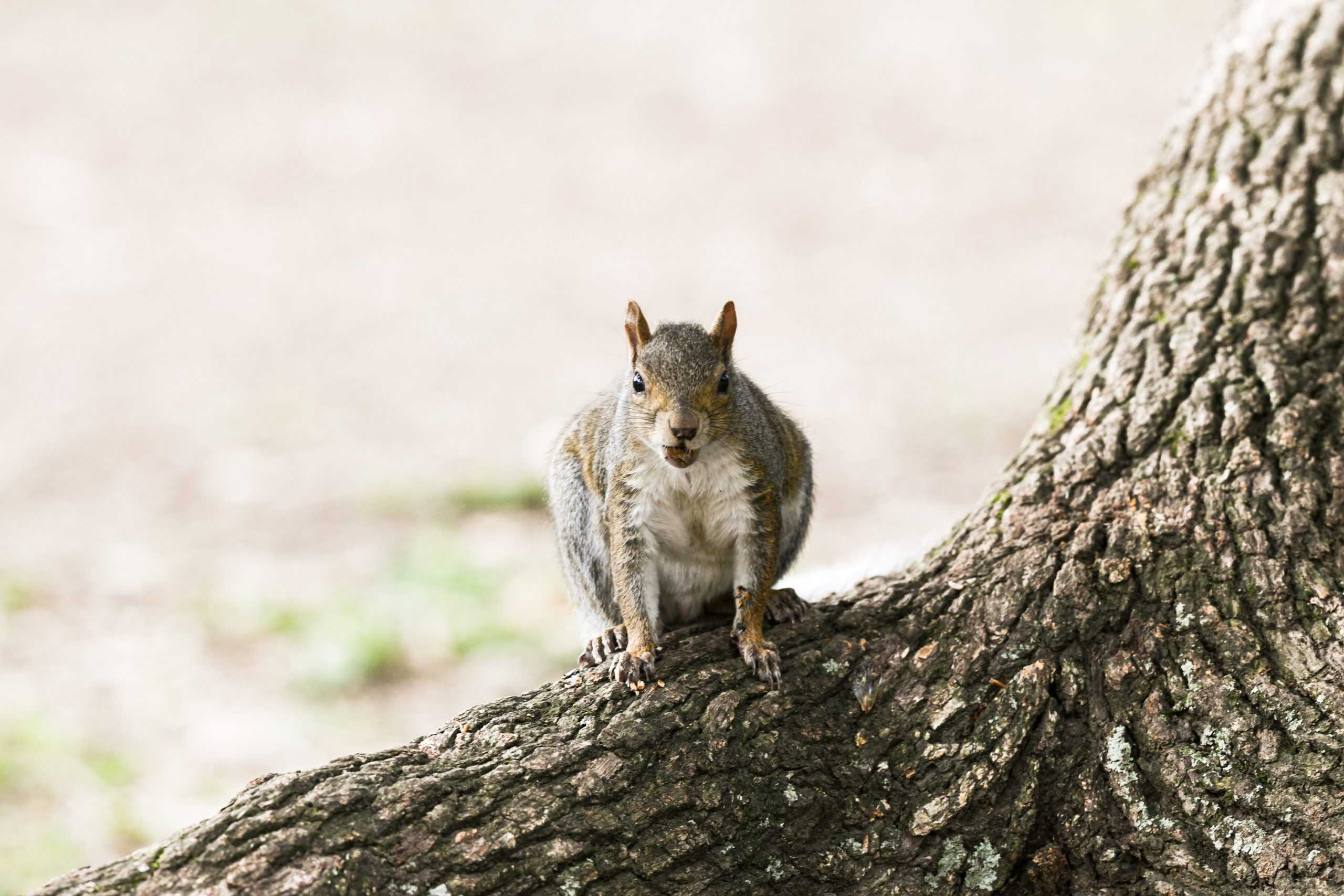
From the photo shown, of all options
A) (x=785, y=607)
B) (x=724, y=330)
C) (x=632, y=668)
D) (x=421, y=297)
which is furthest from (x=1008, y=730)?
(x=421, y=297)

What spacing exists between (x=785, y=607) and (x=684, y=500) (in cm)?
35

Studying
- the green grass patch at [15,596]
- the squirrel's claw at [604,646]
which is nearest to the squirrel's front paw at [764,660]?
the squirrel's claw at [604,646]

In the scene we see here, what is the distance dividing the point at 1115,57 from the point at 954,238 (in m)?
3.12

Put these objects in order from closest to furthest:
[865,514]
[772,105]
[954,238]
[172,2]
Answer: [865,514], [954,238], [772,105], [172,2]

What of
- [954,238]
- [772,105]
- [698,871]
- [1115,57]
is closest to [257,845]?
[698,871]

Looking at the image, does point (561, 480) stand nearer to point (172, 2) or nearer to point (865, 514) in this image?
point (865, 514)

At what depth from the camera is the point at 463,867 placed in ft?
7.12

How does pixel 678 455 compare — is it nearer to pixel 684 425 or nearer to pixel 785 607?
pixel 684 425

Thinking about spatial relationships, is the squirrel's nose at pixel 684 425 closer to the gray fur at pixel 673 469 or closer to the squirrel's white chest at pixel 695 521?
the gray fur at pixel 673 469

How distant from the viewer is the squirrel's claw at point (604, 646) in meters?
2.95

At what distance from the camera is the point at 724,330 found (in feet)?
10.1

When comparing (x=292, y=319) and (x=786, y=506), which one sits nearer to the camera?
(x=786, y=506)

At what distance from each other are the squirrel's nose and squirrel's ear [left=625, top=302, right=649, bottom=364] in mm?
254

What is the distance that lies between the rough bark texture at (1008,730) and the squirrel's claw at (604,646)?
5.8 inches
